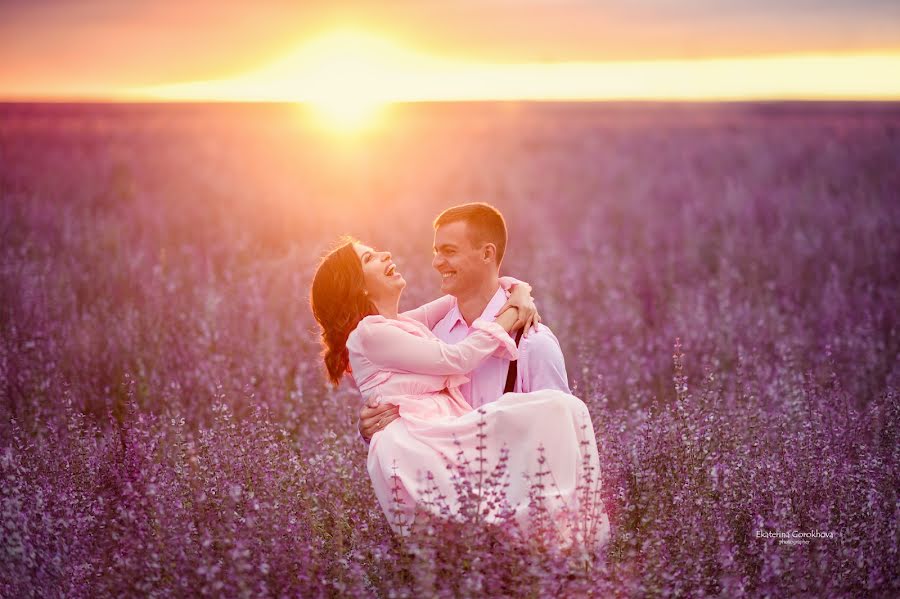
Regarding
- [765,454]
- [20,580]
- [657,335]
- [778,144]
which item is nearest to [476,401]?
[765,454]

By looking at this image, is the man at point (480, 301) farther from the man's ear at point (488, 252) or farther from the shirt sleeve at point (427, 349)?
the shirt sleeve at point (427, 349)

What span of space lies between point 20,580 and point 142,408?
1971mm

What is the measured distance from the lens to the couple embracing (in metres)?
2.89

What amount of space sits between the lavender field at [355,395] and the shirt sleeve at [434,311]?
26.5 inches

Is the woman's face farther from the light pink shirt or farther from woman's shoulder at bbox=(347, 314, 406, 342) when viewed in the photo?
the light pink shirt

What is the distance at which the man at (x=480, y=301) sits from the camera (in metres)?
3.30

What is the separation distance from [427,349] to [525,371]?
412mm

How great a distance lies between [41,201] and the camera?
9258 millimetres

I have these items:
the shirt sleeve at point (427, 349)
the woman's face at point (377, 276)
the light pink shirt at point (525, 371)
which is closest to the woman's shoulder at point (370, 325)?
the shirt sleeve at point (427, 349)

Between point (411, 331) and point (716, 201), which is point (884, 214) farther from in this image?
point (411, 331)

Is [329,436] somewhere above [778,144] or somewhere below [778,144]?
below

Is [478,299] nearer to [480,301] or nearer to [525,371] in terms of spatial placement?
[480,301]

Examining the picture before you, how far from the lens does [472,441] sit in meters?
2.95

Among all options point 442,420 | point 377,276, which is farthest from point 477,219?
point 442,420
